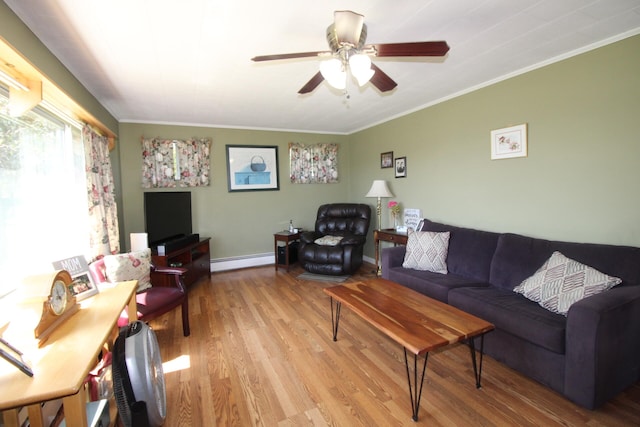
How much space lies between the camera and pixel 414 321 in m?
1.88

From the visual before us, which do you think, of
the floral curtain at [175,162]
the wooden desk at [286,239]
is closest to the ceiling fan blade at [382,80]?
the wooden desk at [286,239]

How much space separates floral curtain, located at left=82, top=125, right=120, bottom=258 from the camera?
2.82 metres

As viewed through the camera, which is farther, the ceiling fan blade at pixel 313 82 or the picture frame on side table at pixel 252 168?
the picture frame on side table at pixel 252 168

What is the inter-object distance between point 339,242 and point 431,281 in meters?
1.83

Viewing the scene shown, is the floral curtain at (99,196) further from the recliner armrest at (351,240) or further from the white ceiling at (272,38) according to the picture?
the recliner armrest at (351,240)

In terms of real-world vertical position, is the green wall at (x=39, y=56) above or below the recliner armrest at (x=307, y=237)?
above

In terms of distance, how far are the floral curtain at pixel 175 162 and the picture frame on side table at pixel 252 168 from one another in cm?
39

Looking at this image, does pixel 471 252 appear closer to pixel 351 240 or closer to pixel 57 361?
pixel 351 240

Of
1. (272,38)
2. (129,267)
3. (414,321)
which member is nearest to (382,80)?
(272,38)

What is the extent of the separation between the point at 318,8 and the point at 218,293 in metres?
3.37

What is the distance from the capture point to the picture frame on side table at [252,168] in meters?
4.82

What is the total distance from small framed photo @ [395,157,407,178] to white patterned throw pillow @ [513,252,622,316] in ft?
7.58

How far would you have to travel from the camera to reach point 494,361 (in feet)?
7.33

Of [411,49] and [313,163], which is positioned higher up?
[411,49]
